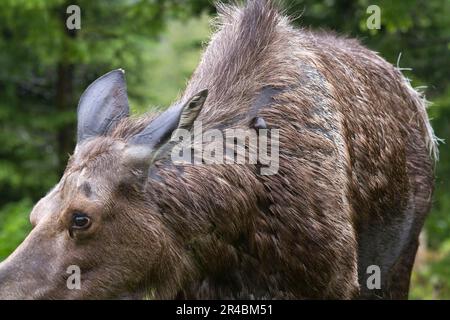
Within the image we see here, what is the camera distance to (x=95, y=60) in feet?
38.7

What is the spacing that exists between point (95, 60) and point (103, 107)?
254 inches

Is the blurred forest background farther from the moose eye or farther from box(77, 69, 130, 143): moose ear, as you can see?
the moose eye

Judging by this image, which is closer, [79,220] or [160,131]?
[79,220]

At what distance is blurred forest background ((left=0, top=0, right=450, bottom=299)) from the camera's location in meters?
10.3

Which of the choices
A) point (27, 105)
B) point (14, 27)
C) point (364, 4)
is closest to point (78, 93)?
point (27, 105)

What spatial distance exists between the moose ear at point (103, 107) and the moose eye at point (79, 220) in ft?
2.16

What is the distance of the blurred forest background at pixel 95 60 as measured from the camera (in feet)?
33.9

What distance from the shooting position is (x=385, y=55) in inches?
398

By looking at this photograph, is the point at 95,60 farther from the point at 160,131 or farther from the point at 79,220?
the point at 79,220

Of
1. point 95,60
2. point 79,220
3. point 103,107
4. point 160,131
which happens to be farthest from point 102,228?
point 95,60

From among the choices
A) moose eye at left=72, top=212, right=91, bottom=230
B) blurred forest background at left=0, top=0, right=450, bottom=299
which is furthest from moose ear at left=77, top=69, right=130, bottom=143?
blurred forest background at left=0, top=0, right=450, bottom=299

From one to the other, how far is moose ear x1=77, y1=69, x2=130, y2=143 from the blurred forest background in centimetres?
383

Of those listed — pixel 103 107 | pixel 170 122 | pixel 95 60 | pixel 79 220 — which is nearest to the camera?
pixel 79 220

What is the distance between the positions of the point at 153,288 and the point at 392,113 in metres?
2.49
